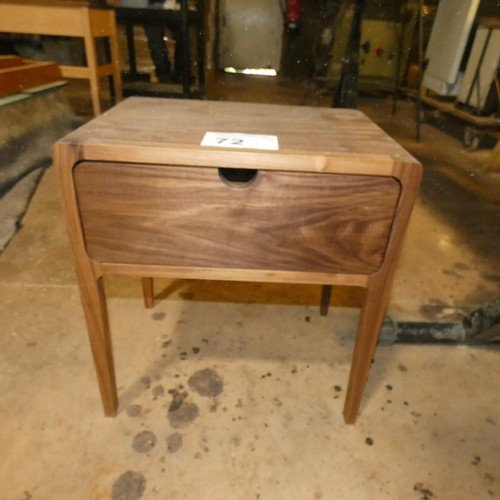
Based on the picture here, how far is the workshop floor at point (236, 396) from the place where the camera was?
2.20 ft

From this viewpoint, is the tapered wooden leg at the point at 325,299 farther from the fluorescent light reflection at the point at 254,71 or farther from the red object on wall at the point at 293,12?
the fluorescent light reflection at the point at 254,71

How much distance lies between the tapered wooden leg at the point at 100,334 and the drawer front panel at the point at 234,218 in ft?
0.21

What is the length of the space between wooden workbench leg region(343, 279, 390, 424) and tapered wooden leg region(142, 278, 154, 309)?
56 centimetres

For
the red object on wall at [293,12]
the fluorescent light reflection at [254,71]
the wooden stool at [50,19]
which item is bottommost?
the fluorescent light reflection at [254,71]

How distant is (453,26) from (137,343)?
2.90m

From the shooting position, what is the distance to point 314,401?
0.82 meters

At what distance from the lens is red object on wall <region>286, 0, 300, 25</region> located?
13.6ft

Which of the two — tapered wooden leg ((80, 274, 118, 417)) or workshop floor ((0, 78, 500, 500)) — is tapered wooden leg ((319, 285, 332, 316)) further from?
tapered wooden leg ((80, 274, 118, 417))

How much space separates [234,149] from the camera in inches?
19.2

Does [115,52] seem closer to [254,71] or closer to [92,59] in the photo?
[92,59]

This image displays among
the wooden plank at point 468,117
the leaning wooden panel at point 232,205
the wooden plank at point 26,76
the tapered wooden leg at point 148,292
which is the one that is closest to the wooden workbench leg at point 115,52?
the wooden plank at point 26,76

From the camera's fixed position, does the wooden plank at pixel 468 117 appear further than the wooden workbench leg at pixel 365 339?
Yes

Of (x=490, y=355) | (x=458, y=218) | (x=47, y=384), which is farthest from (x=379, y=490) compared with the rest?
(x=458, y=218)

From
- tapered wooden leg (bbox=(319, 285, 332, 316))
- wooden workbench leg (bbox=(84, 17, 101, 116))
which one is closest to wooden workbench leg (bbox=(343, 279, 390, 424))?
tapered wooden leg (bbox=(319, 285, 332, 316))
